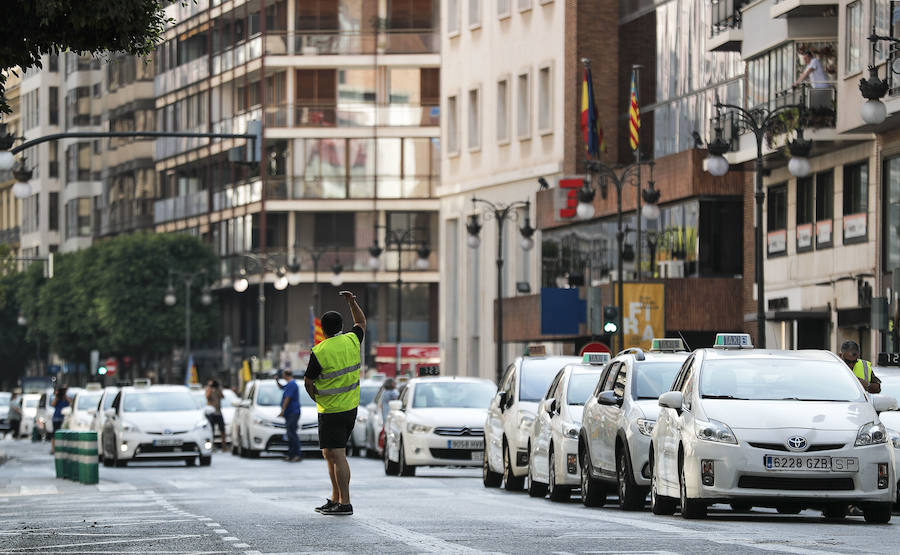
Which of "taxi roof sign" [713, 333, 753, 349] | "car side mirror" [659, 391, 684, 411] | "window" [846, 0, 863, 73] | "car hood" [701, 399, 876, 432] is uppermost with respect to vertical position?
"window" [846, 0, 863, 73]

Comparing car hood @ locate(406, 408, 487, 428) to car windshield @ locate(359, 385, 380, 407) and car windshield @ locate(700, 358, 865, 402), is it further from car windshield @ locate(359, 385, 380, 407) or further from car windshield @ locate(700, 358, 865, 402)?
car windshield @ locate(359, 385, 380, 407)

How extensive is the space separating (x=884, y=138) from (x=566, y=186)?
22.6 metres

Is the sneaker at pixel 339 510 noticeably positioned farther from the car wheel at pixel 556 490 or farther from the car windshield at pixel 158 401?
the car windshield at pixel 158 401

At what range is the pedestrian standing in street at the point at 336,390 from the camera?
Result: 840 inches

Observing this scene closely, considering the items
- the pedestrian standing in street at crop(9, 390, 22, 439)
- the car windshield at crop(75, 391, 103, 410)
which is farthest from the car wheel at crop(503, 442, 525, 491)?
the pedestrian standing in street at crop(9, 390, 22, 439)

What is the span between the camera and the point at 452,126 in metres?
81.5

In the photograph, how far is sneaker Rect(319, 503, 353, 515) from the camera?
70.8ft

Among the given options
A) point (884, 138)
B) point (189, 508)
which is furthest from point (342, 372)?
point (884, 138)

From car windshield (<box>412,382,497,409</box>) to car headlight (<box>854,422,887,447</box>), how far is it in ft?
55.4

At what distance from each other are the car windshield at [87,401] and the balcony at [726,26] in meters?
17.3

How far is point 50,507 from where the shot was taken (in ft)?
84.5

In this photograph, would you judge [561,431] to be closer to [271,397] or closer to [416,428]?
[416,428]

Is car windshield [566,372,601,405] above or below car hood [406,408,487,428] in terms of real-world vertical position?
above

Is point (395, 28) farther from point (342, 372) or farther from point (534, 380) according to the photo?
point (342, 372)
